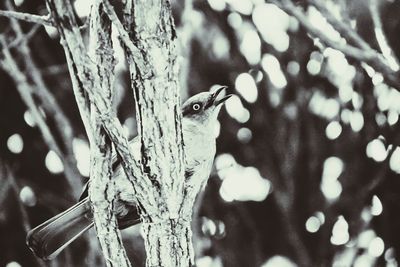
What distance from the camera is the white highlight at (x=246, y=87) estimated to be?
1.29 metres

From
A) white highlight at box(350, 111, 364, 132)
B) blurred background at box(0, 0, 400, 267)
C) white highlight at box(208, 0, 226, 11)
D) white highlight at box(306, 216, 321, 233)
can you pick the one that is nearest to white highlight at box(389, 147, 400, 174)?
blurred background at box(0, 0, 400, 267)

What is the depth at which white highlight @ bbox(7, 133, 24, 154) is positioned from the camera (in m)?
1.24

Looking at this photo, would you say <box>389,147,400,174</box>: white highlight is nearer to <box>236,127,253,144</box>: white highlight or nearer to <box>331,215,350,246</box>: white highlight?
<box>331,215,350,246</box>: white highlight

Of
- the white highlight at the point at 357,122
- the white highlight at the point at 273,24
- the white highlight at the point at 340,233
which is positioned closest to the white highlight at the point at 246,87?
the white highlight at the point at 273,24

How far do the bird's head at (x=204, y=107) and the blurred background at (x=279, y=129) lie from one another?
30mm

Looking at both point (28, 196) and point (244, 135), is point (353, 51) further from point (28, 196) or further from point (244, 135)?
point (28, 196)

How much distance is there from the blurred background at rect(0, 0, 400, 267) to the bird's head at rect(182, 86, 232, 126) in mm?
30

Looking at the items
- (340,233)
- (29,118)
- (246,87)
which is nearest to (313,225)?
(340,233)

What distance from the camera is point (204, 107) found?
123 cm

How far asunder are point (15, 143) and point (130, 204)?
385mm

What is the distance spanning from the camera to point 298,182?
1.32 meters

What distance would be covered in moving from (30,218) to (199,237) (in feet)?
1.30

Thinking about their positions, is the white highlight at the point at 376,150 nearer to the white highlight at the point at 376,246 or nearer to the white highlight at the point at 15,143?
the white highlight at the point at 376,246

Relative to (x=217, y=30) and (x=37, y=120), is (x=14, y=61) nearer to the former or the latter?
(x=37, y=120)
